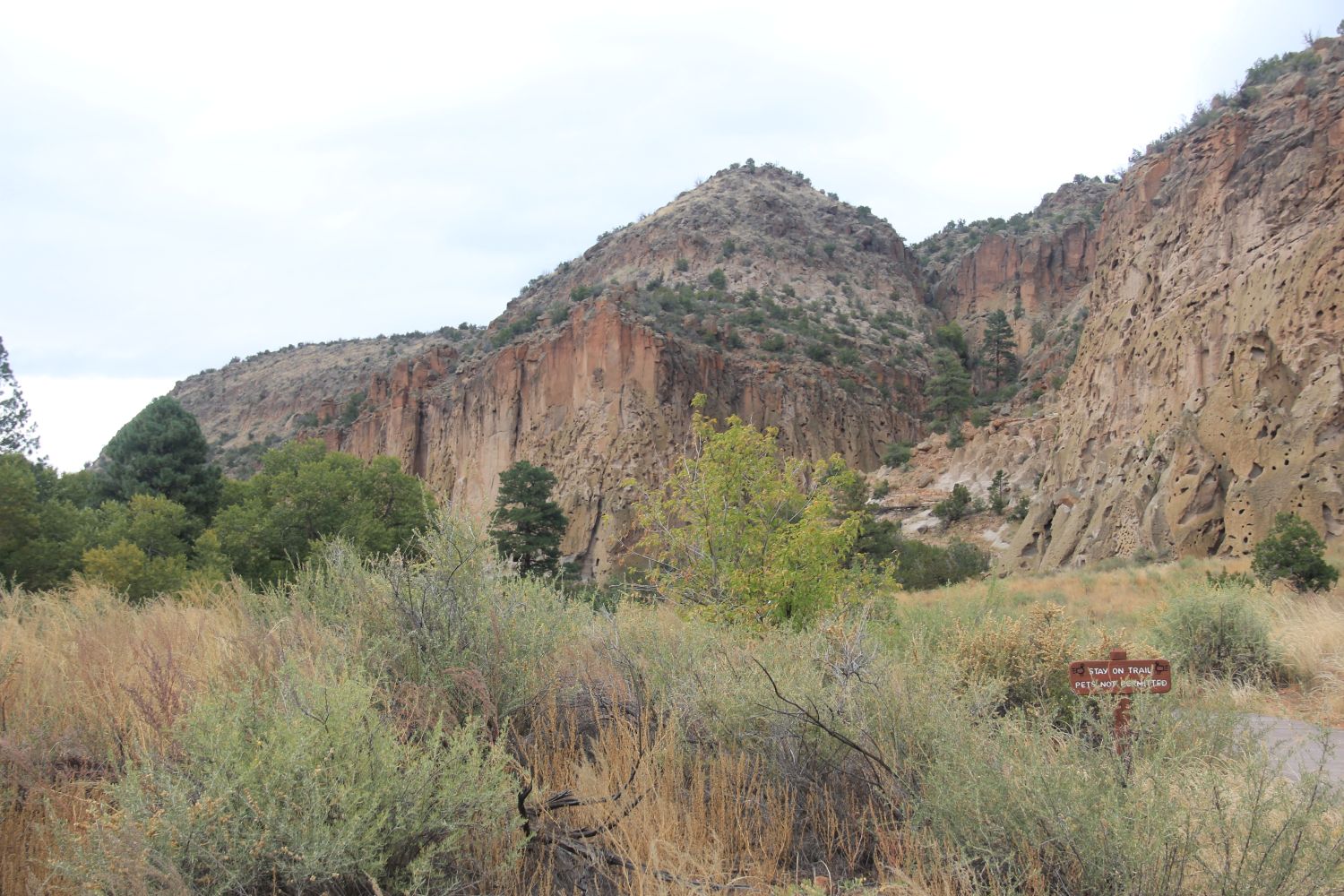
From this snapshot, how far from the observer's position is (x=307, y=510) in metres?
27.0

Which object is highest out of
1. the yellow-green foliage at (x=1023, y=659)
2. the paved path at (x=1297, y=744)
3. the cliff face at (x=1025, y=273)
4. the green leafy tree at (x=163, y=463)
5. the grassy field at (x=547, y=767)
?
the cliff face at (x=1025, y=273)

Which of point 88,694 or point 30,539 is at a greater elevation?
point 88,694

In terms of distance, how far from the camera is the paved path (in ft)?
14.5

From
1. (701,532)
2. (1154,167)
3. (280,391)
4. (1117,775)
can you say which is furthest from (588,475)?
(280,391)

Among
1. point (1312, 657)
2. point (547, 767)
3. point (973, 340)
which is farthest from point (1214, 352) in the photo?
point (973, 340)

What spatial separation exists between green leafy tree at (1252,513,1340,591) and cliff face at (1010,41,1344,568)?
4.58 m

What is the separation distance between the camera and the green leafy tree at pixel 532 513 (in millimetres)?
36188

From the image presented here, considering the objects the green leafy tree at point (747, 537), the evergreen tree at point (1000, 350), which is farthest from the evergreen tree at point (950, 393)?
the green leafy tree at point (747, 537)

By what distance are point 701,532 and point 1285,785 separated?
23.8 ft

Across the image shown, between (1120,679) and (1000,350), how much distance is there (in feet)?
201

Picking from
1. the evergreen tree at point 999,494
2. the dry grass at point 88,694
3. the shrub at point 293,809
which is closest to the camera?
the shrub at point 293,809

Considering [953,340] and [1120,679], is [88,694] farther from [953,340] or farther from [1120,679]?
[953,340]

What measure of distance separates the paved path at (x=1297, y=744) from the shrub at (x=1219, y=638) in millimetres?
1932

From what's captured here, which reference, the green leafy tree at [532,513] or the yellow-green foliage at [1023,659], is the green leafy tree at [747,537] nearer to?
the yellow-green foliage at [1023,659]
